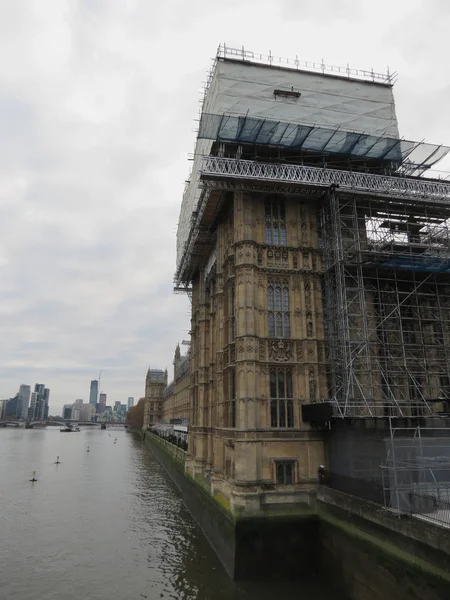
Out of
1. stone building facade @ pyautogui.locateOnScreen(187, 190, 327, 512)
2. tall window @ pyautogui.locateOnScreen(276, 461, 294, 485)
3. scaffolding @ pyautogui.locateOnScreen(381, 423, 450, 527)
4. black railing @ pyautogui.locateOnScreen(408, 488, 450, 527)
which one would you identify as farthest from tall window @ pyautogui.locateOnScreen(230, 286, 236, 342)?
black railing @ pyautogui.locateOnScreen(408, 488, 450, 527)

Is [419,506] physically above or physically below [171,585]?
above

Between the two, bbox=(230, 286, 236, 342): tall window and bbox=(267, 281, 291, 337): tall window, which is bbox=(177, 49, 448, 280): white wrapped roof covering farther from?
bbox=(230, 286, 236, 342): tall window

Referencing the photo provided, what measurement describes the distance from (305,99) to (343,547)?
2801 cm

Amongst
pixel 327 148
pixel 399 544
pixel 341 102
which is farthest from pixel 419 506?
pixel 341 102

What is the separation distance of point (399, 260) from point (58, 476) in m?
50.0

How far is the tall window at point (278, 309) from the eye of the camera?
26.3m

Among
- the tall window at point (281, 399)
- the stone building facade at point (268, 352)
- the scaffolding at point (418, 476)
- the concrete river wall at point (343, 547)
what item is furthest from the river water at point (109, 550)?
the tall window at point (281, 399)

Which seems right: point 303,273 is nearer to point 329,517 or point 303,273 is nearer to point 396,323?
point 396,323

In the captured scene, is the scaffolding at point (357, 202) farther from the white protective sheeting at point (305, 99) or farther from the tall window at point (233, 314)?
the tall window at point (233, 314)

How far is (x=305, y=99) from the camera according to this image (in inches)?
1236

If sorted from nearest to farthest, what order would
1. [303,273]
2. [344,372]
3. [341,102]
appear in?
[344,372]
[303,273]
[341,102]

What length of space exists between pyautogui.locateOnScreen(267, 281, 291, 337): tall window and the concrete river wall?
8928 mm

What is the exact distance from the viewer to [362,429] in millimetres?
21719

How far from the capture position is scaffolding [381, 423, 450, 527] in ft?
52.3
